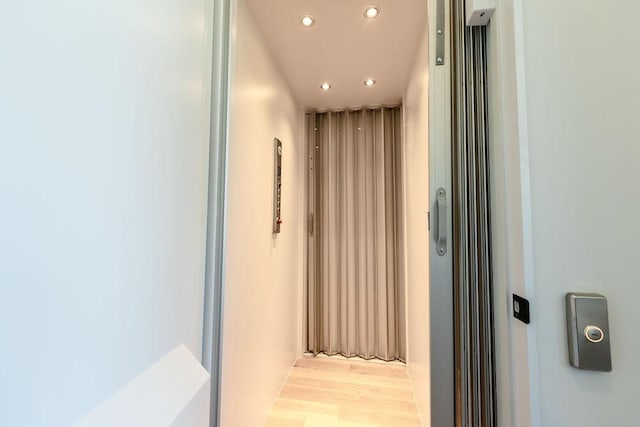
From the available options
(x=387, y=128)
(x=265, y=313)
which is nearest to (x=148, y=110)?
(x=265, y=313)

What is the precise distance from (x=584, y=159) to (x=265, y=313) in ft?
5.67

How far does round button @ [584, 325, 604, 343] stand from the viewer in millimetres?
651

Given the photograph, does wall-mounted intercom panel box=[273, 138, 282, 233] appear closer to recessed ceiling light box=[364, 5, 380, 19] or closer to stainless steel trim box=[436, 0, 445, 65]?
recessed ceiling light box=[364, 5, 380, 19]

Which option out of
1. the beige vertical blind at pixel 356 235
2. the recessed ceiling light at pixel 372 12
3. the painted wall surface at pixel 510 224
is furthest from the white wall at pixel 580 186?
the beige vertical blind at pixel 356 235

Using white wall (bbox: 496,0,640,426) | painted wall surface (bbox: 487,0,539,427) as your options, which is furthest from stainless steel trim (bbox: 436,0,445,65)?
white wall (bbox: 496,0,640,426)

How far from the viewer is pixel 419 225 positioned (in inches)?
72.1

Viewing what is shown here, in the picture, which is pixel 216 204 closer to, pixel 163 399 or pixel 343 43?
pixel 163 399

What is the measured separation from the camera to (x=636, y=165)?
2.15ft

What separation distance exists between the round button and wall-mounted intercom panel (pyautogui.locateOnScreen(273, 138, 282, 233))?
1664 millimetres

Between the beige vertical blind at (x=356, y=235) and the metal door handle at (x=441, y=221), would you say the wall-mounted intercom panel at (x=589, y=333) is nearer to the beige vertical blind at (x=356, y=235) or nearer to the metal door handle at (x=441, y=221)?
the metal door handle at (x=441, y=221)

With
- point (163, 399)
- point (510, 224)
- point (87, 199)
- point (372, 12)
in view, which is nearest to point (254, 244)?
point (163, 399)

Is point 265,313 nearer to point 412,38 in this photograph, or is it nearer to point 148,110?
point 148,110

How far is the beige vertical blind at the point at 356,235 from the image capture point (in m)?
2.63

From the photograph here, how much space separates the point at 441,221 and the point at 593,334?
1.51 ft
